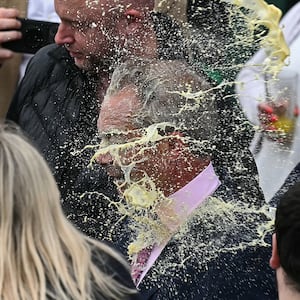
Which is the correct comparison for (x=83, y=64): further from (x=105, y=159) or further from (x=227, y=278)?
(x=227, y=278)

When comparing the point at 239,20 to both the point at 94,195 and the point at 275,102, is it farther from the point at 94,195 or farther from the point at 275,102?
the point at 94,195

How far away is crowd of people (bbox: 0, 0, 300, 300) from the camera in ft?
5.40

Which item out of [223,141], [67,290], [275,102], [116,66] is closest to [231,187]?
[223,141]

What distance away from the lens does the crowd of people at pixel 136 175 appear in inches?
64.8

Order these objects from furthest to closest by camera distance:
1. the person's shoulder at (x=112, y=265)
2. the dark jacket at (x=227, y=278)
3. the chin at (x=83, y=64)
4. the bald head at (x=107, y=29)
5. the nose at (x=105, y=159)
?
the chin at (x=83, y=64), the bald head at (x=107, y=29), the nose at (x=105, y=159), the dark jacket at (x=227, y=278), the person's shoulder at (x=112, y=265)

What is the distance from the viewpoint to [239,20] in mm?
2137

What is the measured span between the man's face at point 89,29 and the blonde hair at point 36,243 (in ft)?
1.88

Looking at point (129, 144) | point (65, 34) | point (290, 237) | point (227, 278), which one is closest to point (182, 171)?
point (129, 144)

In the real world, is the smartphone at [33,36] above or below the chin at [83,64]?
below

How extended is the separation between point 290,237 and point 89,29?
33.7 inches

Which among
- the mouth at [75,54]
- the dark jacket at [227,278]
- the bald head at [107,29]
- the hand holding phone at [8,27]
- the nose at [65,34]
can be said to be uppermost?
the bald head at [107,29]

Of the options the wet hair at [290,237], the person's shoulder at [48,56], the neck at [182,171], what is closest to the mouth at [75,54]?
the person's shoulder at [48,56]

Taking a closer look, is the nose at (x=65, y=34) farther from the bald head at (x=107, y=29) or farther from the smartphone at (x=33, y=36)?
the smartphone at (x=33, y=36)

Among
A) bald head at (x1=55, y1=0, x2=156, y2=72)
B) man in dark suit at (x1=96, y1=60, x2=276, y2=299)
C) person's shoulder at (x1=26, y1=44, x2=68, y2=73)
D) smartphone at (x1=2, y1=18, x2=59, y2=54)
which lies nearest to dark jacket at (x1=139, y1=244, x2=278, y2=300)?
man in dark suit at (x1=96, y1=60, x2=276, y2=299)
